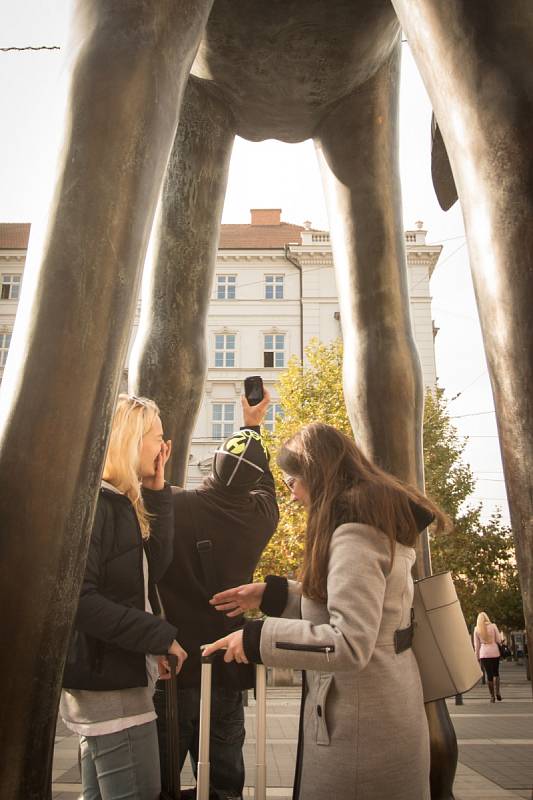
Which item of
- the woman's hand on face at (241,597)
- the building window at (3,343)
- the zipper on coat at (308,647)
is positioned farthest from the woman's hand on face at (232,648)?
the building window at (3,343)

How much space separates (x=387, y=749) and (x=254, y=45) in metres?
2.98

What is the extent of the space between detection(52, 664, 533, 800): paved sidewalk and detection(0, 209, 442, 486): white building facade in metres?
28.9

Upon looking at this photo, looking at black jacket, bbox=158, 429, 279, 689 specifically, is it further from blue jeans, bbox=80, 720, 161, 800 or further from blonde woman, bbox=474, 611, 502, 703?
blonde woman, bbox=474, 611, 502, 703

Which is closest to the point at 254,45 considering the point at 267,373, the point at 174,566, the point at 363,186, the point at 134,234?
the point at 363,186

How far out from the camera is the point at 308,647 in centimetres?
198

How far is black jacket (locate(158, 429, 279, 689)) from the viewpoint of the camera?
297 cm

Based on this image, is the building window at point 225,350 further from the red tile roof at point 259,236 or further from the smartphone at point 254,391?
the smartphone at point 254,391

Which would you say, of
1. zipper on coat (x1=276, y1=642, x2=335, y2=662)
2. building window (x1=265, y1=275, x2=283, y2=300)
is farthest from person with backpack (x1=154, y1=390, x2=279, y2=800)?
building window (x1=265, y1=275, x2=283, y2=300)

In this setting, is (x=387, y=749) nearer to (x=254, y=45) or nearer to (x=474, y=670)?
(x=474, y=670)

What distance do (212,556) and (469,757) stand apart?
561 cm

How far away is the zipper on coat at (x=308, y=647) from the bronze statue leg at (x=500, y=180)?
59 cm

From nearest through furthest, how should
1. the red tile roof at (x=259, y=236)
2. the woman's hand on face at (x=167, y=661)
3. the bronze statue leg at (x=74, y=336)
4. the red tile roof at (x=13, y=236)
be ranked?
the bronze statue leg at (x=74, y=336)
the woman's hand on face at (x=167, y=661)
the red tile roof at (x=13, y=236)
the red tile roof at (x=259, y=236)

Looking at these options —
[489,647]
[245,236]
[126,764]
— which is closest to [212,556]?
[126,764]

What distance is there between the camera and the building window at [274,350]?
42750 mm
